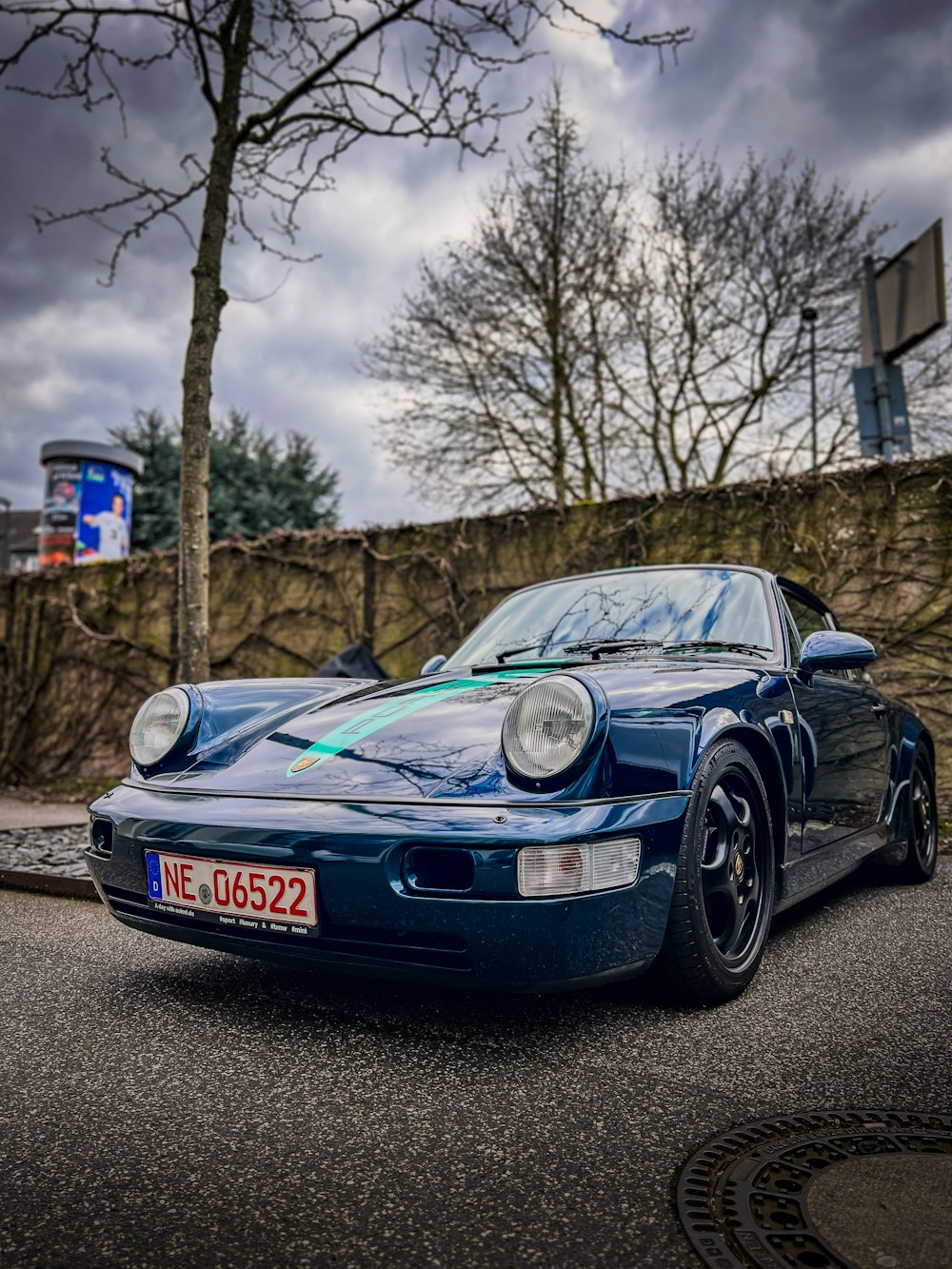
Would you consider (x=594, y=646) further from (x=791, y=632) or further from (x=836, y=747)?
(x=836, y=747)

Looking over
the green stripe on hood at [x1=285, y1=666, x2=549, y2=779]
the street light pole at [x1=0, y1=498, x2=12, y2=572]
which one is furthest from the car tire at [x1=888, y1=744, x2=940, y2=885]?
the street light pole at [x1=0, y1=498, x2=12, y2=572]

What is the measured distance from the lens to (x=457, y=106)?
22.1 feet

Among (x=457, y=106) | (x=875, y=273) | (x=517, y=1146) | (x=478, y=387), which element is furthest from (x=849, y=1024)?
(x=478, y=387)

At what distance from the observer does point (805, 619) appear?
3.75m

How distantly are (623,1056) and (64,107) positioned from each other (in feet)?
22.9

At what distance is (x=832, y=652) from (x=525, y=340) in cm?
1226

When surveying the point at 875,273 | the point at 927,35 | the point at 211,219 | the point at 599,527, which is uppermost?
the point at 927,35

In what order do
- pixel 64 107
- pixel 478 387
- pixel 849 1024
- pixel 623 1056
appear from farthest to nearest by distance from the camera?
pixel 478 387 < pixel 64 107 < pixel 849 1024 < pixel 623 1056

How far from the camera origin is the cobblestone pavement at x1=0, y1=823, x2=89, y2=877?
4133 mm

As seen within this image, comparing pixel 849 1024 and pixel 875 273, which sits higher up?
pixel 875 273

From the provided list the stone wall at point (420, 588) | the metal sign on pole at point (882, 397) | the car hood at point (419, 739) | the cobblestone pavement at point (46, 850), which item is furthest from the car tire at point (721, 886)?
the metal sign on pole at point (882, 397)

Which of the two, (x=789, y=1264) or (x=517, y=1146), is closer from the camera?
(x=789, y=1264)

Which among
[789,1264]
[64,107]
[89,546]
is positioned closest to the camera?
[789,1264]

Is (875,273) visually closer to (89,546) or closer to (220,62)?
(220,62)
